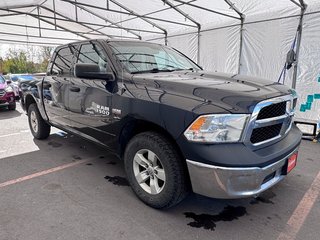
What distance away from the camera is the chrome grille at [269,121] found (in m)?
2.11

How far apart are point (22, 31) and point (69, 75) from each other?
13.5 metres

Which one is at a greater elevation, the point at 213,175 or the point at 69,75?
the point at 69,75

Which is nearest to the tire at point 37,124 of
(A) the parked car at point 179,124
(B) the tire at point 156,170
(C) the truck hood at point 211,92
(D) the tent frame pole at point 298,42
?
(A) the parked car at point 179,124

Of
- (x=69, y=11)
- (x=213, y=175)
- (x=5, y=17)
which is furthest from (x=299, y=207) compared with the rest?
(x=5, y=17)

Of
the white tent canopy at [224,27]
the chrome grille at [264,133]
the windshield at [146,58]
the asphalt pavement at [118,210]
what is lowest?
the asphalt pavement at [118,210]

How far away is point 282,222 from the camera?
8.05 feet

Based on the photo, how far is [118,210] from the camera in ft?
8.64

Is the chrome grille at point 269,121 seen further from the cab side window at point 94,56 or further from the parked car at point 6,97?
the parked car at point 6,97

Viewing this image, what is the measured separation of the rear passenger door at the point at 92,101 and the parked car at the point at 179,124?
12 mm

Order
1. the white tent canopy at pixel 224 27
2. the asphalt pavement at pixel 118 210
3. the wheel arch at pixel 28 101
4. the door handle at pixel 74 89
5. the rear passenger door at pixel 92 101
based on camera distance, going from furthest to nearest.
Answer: the white tent canopy at pixel 224 27
the wheel arch at pixel 28 101
the door handle at pixel 74 89
the rear passenger door at pixel 92 101
the asphalt pavement at pixel 118 210

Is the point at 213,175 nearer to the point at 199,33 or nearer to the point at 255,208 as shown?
the point at 255,208

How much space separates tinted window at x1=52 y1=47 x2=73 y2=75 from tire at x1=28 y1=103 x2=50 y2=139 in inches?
41.7

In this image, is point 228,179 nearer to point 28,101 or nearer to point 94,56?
point 94,56

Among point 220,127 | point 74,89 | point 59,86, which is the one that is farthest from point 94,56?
point 220,127
